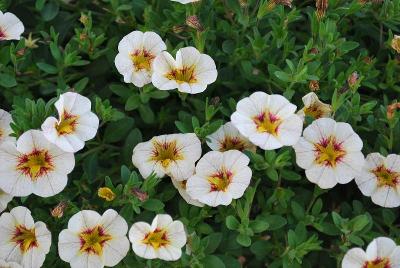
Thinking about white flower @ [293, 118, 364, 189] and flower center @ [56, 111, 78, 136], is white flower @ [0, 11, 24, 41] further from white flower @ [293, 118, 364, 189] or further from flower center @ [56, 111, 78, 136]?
white flower @ [293, 118, 364, 189]

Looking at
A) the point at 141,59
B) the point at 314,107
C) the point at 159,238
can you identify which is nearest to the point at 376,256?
the point at 314,107

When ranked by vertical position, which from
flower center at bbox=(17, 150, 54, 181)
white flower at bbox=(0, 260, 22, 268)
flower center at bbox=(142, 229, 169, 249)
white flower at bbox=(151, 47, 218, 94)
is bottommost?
white flower at bbox=(0, 260, 22, 268)

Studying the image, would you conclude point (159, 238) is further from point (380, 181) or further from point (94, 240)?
point (380, 181)

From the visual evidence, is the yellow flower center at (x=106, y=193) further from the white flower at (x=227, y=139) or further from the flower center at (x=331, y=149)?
the flower center at (x=331, y=149)

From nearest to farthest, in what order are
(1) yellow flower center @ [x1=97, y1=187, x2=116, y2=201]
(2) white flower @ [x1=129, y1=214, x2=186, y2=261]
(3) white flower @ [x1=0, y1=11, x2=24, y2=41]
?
(2) white flower @ [x1=129, y1=214, x2=186, y2=261]
(1) yellow flower center @ [x1=97, y1=187, x2=116, y2=201]
(3) white flower @ [x1=0, y1=11, x2=24, y2=41]

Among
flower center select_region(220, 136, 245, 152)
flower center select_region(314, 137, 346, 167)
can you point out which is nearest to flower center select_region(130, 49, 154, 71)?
flower center select_region(220, 136, 245, 152)

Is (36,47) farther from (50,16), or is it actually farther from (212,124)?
(212,124)
